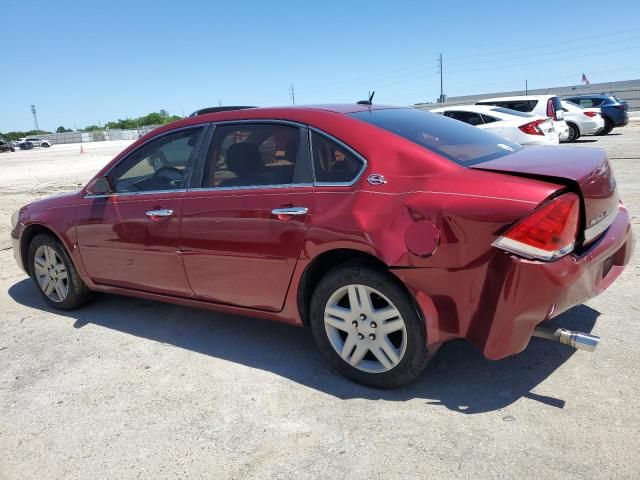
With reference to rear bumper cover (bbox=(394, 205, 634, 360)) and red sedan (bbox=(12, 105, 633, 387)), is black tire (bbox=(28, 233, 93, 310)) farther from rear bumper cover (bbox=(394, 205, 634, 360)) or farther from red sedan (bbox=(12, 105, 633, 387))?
rear bumper cover (bbox=(394, 205, 634, 360))

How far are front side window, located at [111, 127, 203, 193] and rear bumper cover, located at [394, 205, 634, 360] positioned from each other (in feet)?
6.05

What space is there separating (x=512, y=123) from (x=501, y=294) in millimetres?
9802

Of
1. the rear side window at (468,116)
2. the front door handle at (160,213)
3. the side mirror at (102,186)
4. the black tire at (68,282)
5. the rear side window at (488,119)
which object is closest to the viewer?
the front door handle at (160,213)

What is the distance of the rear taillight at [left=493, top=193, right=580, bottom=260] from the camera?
2.44m

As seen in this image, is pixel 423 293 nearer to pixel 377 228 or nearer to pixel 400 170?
pixel 377 228

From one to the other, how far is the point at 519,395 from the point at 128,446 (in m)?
2.06

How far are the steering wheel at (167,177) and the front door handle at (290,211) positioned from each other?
962 mm

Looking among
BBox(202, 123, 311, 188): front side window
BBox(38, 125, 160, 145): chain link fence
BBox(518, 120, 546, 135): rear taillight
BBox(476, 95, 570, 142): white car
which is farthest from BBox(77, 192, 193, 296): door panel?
BBox(38, 125, 160, 145): chain link fence

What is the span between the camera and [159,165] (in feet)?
13.3

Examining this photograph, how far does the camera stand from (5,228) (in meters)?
8.58

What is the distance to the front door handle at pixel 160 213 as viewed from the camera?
372 cm

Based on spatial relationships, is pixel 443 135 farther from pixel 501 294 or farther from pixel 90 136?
pixel 90 136

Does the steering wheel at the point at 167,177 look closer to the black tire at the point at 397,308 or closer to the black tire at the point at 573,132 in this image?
the black tire at the point at 397,308

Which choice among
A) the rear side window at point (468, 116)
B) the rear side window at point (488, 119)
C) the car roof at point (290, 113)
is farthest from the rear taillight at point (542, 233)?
the rear side window at point (468, 116)
